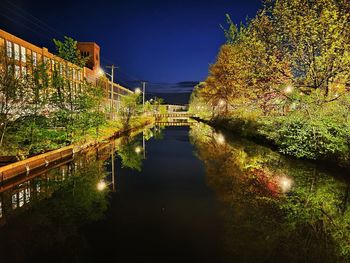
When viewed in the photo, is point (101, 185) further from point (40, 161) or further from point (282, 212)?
point (282, 212)

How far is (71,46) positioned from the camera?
22.5 m

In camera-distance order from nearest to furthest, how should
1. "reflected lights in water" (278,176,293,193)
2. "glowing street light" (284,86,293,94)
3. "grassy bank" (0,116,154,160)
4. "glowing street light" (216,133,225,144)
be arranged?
"reflected lights in water" (278,176,293,193)
"grassy bank" (0,116,154,160)
"glowing street light" (284,86,293,94)
"glowing street light" (216,133,225,144)

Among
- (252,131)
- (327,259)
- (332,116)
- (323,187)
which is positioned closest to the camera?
(327,259)

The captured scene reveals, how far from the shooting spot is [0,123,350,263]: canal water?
20.6 ft

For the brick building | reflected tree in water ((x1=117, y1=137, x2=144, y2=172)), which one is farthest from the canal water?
the brick building

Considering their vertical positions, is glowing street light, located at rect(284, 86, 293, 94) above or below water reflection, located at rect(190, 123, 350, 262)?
above

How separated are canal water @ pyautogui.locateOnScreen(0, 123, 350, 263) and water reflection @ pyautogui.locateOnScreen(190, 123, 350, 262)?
27mm

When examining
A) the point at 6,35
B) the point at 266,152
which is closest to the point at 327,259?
the point at 266,152

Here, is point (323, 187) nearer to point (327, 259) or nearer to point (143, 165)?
point (327, 259)

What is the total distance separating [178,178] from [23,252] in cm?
834

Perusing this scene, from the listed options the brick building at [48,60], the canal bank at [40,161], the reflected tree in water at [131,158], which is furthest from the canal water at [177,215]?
the brick building at [48,60]

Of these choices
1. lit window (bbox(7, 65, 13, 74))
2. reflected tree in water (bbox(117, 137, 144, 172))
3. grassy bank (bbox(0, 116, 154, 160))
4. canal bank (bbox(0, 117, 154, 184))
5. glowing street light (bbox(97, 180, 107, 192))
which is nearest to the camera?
glowing street light (bbox(97, 180, 107, 192))

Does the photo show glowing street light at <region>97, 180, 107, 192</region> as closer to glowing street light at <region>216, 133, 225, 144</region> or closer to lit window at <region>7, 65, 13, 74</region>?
lit window at <region>7, 65, 13, 74</region>

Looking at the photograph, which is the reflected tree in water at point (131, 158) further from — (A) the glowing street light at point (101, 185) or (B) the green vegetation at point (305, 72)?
(B) the green vegetation at point (305, 72)
